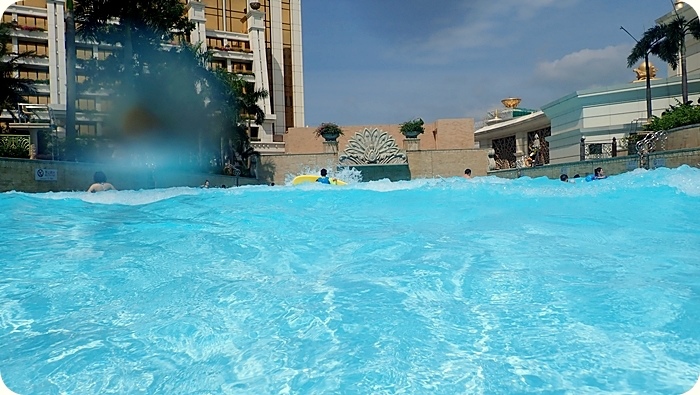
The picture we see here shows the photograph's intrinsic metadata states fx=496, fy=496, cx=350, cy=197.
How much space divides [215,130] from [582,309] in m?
25.3

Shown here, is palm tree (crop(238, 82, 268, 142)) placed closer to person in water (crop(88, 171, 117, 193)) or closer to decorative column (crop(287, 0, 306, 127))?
decorative column (crop(287, 0, 306, 127))

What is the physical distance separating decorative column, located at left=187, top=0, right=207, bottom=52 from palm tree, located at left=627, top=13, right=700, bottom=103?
3189cm

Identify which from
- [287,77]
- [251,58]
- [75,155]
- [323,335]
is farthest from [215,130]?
[323,335]

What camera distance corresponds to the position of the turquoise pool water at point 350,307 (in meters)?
3.06

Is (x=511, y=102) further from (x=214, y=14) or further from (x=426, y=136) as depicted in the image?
(x=214, y=14)

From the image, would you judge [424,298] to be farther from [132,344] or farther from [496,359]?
[132,344]

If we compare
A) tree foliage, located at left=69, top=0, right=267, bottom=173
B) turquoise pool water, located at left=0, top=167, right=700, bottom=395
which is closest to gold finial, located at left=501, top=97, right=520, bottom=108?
tree foliage, located at left=69, top=0, right=267, bottom=173

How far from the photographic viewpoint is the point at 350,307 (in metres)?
4.04

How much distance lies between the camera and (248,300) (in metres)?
4.26

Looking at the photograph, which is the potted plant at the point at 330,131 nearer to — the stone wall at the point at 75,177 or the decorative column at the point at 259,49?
the stone wall at the point at 75,177

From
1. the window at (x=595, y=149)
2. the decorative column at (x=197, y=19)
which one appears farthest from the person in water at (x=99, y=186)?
the decorative column at (x=197, y=19)

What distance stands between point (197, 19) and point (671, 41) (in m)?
34.0

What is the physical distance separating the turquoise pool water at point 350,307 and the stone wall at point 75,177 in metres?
6.67

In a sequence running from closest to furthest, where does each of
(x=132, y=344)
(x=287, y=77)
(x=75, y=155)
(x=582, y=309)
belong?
(x=132, y=344) → (x=582, y=309) → (x=75, y=155) → (x=287, y=77)
